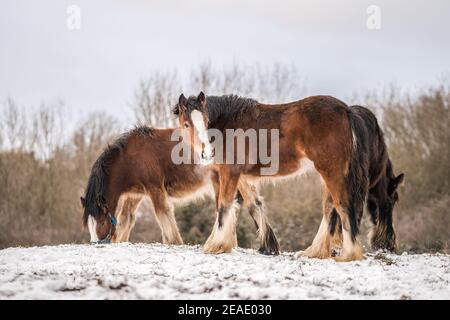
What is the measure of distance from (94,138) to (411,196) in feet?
56.0

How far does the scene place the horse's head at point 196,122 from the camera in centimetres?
827

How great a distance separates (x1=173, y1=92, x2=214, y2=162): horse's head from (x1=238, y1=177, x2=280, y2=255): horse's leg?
4.47 ft

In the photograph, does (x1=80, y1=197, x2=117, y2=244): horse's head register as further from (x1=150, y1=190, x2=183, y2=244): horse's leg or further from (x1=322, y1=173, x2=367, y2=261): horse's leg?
(x1=322, y1=173, x2=367, y2=261): horse's leg

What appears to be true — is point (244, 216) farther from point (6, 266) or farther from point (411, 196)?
point (6, 266)

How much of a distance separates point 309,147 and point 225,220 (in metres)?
1.84

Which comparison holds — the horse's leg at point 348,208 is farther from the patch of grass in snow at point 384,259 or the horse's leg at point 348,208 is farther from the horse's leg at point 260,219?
the horse's leg at point 260,219

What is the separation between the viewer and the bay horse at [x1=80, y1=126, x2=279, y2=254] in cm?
1090

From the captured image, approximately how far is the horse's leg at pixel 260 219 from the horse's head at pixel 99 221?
3.09 metres

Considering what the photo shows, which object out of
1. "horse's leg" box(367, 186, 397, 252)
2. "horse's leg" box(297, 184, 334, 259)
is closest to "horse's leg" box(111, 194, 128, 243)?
"horse's leg" box(297, 184, 334, 259)

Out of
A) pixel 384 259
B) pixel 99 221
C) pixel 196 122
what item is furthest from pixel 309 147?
pixel 99 221

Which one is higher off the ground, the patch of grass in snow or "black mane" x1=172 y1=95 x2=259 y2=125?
"black mane" x1=172 y1=95 x2=259 y2=125

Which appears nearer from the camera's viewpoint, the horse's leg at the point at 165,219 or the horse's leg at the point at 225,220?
the horse's leg at the point at 225,220

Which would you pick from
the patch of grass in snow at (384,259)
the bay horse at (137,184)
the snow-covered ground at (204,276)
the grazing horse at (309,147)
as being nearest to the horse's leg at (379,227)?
the grazing horse at (309,147)
